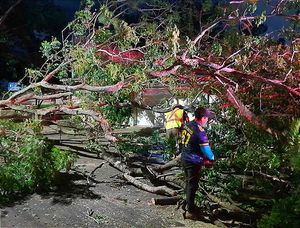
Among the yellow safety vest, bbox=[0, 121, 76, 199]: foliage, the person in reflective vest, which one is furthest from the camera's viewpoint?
the yellow safety vest

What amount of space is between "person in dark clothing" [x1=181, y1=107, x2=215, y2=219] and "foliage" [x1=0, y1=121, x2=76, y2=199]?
79.5 inches

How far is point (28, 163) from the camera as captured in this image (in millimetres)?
6441

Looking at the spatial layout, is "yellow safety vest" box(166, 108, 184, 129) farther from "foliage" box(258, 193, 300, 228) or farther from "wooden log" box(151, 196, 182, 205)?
"foliage" box(258, 193, 300, 228)

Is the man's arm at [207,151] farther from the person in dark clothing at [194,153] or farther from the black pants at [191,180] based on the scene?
the black pants at [191,180]

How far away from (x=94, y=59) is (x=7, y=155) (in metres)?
2.16

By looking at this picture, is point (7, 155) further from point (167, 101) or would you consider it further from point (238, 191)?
point (167, 101)

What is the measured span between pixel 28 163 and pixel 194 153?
95.4 inches

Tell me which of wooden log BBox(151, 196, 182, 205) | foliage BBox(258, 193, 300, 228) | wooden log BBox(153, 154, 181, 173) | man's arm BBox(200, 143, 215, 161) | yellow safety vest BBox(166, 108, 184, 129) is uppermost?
yellow safety vest BBox(166, 108, 184, 129)

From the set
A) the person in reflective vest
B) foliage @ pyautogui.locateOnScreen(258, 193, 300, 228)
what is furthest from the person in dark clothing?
the person in reflective vest

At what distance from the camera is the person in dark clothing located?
6043 mm

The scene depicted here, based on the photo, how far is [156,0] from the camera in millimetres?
9594

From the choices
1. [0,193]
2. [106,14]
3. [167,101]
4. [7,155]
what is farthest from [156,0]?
[0,193]

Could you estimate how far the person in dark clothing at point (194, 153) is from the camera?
6043 millimetres

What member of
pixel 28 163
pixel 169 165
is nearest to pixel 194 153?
pixel 169 165
